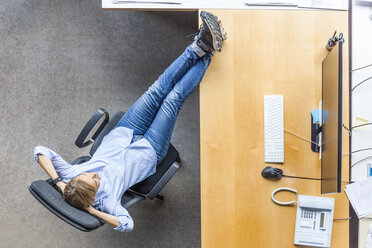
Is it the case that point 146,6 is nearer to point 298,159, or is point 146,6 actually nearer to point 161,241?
point 298,159

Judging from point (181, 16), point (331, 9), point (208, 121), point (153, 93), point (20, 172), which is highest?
point (181, 16)

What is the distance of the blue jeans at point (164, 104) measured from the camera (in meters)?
1.38

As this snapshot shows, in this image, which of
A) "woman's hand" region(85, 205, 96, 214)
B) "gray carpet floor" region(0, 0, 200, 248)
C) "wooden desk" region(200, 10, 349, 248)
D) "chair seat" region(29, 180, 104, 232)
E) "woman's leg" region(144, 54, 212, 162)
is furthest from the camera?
"gray carpet floor" region(0, 0, 200, 248)

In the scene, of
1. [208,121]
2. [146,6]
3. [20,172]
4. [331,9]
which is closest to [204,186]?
[208,121]

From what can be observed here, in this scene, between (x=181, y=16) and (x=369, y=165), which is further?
(x=181, y=16)

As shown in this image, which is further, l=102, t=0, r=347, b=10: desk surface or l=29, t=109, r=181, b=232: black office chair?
l=102, t=0, r=347, b=10: desk surface

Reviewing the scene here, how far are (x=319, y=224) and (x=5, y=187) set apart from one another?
6.74ft

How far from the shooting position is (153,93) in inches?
56.8

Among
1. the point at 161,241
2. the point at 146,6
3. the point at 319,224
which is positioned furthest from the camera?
the point at 161,241

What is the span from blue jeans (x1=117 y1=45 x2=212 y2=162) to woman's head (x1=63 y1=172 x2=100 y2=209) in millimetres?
385

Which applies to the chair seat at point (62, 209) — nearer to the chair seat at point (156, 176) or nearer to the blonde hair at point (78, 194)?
the blonde hair at point (78, 194)

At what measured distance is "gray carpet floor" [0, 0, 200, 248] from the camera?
187 centimetres

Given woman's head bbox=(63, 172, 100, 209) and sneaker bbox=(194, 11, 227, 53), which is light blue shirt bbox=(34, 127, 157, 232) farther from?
sneaker bbox=(194, 11, 227, 53)

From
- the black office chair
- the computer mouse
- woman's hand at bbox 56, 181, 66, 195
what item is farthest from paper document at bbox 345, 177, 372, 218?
woman's hand at bbox 56, 181, 66, 195
